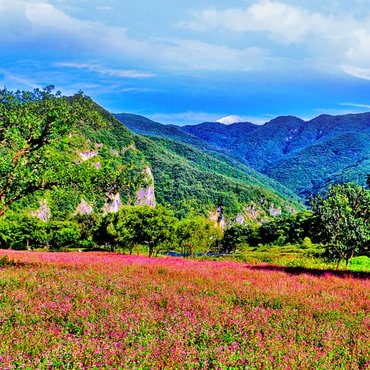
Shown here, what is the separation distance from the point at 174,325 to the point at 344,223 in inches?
941

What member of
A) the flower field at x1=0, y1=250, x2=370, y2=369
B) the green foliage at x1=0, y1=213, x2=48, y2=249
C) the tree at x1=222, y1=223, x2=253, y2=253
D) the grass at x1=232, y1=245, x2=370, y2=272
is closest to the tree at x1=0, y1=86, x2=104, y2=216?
the flower field at x1=0, y1=250, x2=370, y2=369

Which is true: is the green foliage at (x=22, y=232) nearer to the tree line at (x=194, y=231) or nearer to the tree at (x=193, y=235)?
the tree line at (x=194, y=231)

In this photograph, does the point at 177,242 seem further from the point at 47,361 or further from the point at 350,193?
the point at 47,361

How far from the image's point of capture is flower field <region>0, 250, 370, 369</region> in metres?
6.45

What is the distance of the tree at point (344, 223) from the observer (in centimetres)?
2800

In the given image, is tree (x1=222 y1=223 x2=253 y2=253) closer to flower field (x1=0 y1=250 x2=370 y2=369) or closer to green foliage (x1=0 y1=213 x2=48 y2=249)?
green foliage (x1=0 y1=213 x2=48 y2=249)

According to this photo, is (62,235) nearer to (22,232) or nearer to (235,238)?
(22,232)

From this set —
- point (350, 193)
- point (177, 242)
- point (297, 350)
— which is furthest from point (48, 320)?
point (177, 242)

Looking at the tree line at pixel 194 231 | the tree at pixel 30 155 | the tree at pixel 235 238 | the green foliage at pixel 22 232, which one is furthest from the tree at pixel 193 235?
the tree at pixel 235 238

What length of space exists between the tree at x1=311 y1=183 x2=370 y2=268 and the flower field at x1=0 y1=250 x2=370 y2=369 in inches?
589

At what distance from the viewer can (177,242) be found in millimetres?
67625

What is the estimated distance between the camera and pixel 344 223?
28.9 meters

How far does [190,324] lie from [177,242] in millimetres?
59445

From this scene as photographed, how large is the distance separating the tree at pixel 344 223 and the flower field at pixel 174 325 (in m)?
14.9
